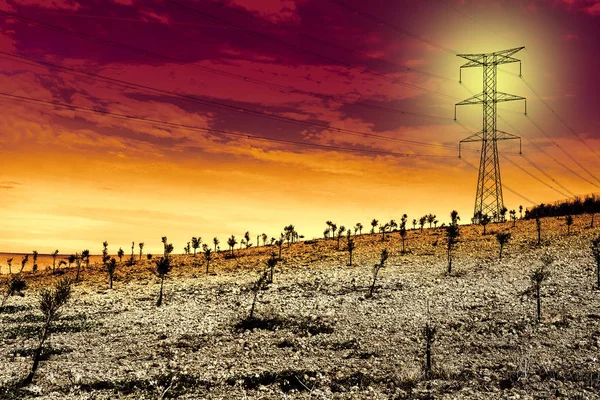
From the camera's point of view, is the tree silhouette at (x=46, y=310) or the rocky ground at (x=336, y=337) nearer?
the rocky ground at (x=336, y=337)

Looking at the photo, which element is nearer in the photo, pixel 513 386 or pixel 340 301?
pixel 513 386

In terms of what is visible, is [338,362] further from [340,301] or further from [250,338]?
[340,301]

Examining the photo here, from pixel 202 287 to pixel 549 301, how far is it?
54186 mm

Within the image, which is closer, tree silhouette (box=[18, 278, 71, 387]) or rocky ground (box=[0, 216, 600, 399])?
rocky ground (box=[0, 216, 600, 399])

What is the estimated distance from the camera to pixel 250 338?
41.5 metres

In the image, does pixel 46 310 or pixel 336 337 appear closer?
pixel 46 310

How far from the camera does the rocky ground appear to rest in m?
28.2

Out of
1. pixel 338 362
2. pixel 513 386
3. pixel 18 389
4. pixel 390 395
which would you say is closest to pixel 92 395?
pixel 18 389

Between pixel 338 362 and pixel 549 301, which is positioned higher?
pixel 549 301

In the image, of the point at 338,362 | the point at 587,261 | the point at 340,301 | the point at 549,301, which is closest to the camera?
the point at 338,362

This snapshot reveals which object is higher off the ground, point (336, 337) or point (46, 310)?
point (46, 310)

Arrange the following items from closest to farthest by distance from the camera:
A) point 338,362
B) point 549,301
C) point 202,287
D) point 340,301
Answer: point 338,362 → point 549,301 → point 340,301 → point 202,287

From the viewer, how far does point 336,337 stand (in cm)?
3984

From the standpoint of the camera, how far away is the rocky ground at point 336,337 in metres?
28.2
